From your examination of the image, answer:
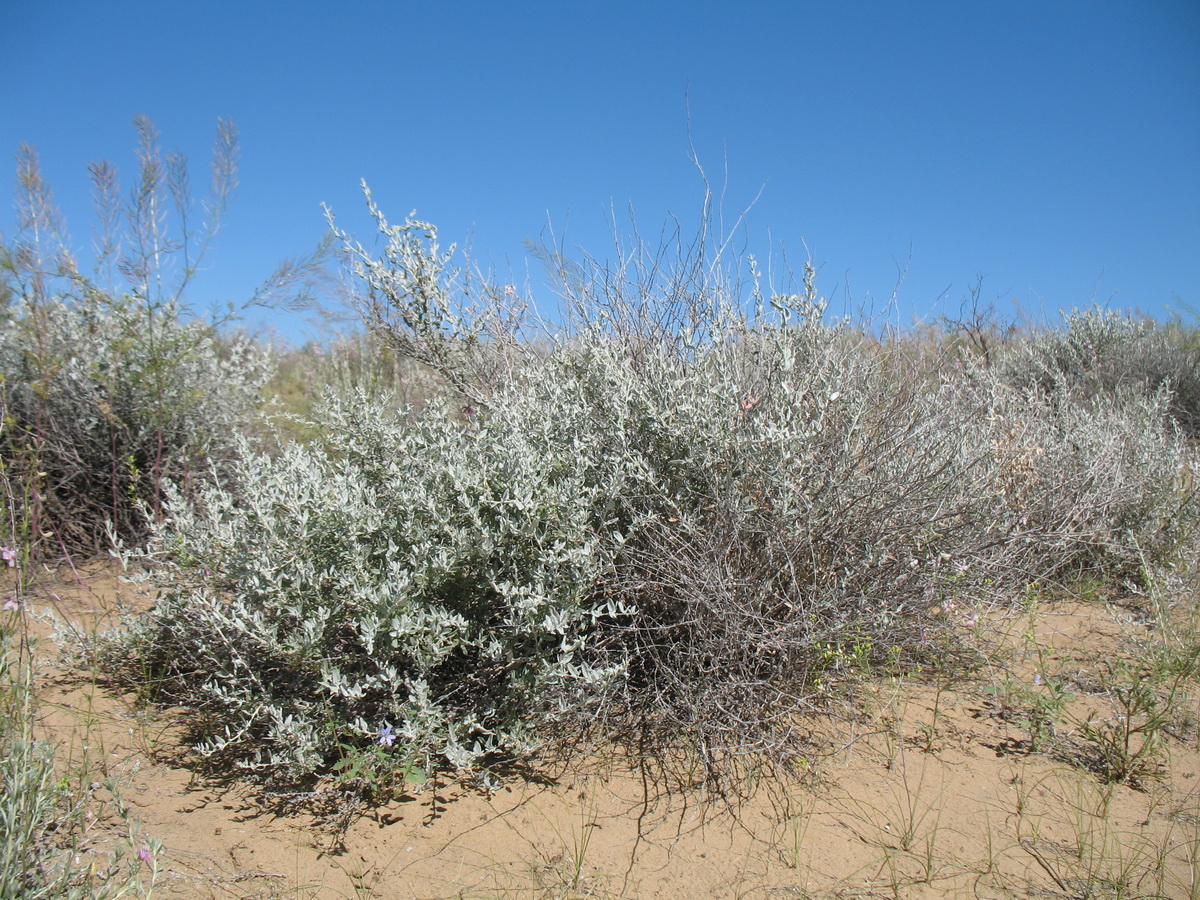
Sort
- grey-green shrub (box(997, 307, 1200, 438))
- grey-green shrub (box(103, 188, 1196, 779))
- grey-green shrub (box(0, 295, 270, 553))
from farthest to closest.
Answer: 1. grey-green shrub (box(997, 307, 1200, 438))
2. grey-green shrub (box(0, 295, 270, 553))
3. grey-green shrub (box(103, 188, 1196, 779))

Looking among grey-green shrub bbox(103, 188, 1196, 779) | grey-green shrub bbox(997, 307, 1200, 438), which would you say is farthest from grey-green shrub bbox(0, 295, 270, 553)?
grey-green shrub bbox(997, 307, 1200, 438)

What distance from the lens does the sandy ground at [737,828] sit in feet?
6.57

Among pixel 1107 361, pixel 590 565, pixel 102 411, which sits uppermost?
pixel 1107 361

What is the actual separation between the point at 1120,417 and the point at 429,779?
17.5 ft

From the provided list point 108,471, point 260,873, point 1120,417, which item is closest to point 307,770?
point 260,873

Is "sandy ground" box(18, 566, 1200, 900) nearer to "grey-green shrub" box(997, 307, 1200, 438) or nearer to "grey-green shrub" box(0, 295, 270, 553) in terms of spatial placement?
"grey-green shrub" box(0, 295, 270, 553)

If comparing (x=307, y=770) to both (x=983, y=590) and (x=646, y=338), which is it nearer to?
(x=646, y=338)

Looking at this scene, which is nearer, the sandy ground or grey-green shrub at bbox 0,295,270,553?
the sandy ground

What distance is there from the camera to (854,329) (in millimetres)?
3771

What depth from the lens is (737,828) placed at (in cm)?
224

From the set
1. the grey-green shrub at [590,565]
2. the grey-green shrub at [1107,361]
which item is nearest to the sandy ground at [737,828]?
the grey-green shrub at [590,565]

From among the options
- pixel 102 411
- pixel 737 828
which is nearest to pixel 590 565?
pixel 737 828

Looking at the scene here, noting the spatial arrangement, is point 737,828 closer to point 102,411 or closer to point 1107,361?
point 102,411

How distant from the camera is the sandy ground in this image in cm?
200
